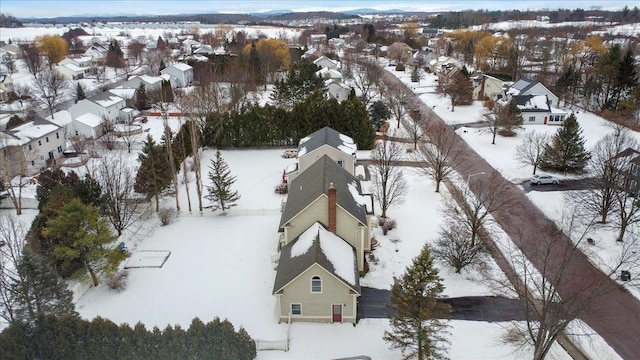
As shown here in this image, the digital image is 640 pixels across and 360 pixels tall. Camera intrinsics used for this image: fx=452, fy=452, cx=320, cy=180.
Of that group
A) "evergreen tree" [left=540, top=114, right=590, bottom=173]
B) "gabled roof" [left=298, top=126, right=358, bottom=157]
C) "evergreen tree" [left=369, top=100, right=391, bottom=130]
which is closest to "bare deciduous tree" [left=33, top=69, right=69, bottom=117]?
"evergreen tree" [left=369, top=100, right=391, bottom=130]

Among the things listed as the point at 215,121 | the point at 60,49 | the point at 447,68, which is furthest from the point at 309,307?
the point at 60,49

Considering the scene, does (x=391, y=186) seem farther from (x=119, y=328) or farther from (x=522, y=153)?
(x=119, y=328)

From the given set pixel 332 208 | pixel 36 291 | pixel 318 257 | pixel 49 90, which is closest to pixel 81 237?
pixel 36 291

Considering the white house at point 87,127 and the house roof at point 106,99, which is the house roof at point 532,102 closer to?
the white house at point 87,127

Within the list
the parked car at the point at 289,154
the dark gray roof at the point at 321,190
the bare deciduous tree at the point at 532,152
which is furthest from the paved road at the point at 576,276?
the parked car at the point at 289,154

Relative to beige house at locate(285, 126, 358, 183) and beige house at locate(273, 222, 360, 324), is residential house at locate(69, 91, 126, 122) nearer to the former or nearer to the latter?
beige house at locate(285, 126, 358, 183)
